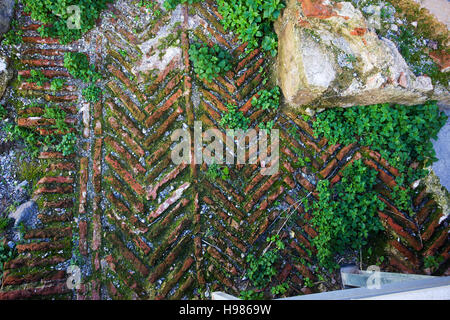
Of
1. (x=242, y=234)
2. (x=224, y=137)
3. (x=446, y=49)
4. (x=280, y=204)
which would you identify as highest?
(x=446, y=49)

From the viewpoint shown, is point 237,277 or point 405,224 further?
point 405,224

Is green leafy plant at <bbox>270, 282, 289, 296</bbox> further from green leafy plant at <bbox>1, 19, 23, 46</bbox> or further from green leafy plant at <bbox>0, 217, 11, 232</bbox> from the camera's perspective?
green leafy plant at <bbox>1, 19, 23, 46</bbox>

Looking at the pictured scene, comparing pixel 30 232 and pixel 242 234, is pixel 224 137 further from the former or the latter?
pixel 30 232

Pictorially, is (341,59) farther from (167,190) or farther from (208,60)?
(167,190)

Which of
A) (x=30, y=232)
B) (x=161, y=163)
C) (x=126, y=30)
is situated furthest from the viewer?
(x=126, y=30)

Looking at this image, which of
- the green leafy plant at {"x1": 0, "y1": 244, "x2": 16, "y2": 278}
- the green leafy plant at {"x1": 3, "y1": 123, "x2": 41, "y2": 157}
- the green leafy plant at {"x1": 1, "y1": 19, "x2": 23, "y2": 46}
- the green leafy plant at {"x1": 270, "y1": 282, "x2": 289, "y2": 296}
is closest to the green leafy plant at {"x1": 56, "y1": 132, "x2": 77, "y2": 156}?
the green leafy plant at {"x1": 3, "y1": 123, "x2": 41, "y2": 157}

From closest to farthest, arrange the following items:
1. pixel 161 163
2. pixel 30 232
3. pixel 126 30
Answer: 1. pixel 30 232
2. pixel 161 163
3. pixel 126 30

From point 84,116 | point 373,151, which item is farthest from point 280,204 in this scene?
point 84,116

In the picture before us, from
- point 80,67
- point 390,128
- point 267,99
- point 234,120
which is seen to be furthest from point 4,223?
point 390,128
